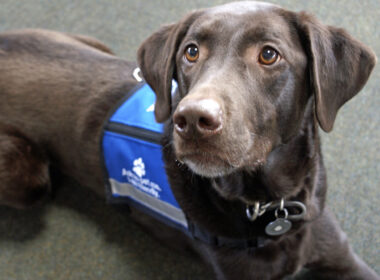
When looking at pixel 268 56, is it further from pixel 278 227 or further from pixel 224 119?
pixel 278 227

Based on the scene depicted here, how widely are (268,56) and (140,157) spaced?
2.44 feet

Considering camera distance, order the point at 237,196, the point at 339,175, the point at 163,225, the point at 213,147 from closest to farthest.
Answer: the point at 213,147 < the point at 237,196 < the point at 163,225 < the point at 339,175

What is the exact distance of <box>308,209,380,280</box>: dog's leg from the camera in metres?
1.80

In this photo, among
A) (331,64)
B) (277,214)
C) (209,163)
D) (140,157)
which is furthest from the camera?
(140,157)

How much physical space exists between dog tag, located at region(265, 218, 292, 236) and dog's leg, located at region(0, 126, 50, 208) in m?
1.25

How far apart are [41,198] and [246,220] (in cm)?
128

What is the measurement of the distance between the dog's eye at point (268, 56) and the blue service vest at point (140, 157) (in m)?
0.57

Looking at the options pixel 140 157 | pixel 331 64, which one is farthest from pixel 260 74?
pixel 140 157

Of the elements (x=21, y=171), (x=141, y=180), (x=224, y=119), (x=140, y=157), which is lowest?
(x=21, y=171)

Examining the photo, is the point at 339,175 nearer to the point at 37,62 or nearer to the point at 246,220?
the point at 246,220

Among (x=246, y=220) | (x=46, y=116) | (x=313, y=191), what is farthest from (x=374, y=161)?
(x=46, y=116)

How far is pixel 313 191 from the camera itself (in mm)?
1601

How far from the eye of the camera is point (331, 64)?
1331 millimetres

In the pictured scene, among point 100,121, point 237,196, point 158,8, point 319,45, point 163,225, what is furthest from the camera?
point 158,8
